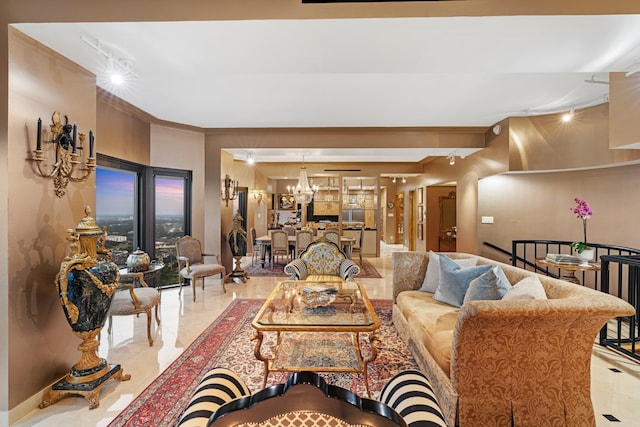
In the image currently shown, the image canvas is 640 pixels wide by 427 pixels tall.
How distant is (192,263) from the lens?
4.70 m

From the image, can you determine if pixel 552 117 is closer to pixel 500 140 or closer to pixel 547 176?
pixel 500 140

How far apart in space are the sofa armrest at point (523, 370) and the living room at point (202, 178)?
2.44 m

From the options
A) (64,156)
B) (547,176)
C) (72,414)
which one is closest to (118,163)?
(64,156)

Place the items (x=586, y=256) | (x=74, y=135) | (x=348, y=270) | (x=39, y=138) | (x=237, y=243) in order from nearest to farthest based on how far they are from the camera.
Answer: (x=39, y=138), (x=74, y=135), (x=586, y=256), (x=348, y=270), (x=237, y=243)

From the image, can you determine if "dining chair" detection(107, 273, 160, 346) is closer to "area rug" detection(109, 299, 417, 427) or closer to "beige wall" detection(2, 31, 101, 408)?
"beige wall" detection(2, 31, 101, 408)

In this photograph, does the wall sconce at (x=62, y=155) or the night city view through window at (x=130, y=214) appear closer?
the wall sconce at (x=62, y=155)

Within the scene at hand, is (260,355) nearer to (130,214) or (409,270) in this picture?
(409,270)

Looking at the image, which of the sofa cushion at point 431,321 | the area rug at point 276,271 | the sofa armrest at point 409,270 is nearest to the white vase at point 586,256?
the sofa armrest at point 409,270

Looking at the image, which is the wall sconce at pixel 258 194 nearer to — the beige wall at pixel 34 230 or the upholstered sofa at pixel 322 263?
the upholstered sofa at pixel 322 263

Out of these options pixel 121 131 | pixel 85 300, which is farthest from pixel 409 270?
pixel 121 131

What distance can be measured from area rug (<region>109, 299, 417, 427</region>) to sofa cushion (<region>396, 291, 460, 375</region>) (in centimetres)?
35

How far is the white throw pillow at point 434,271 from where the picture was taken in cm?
304

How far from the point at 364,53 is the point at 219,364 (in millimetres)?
2970

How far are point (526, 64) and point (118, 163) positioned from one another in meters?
5.06
